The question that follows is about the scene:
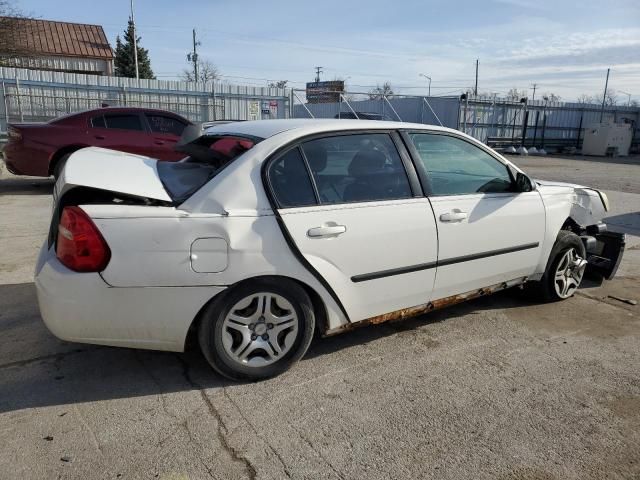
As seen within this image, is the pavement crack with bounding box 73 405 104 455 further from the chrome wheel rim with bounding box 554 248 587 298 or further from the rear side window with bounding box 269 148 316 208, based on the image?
the chrome wheel rim with bounding box 554 248 587 298

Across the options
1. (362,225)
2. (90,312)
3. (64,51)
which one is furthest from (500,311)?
(64,51)

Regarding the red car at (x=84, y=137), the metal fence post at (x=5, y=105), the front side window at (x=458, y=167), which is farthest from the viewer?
the metal fence post at (x=5, y=105)

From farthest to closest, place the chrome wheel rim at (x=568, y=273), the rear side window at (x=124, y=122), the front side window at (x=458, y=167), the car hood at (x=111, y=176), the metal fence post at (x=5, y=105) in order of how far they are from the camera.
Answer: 1. the metal fence post at (x=5, y=105)
2. the rear side window at (x=124, y=122)
3. the chrome wheel rim at (x=568, y=273)
4. the front side window at (x=458, y=167)
5. the car hood at (x=111, y=176)

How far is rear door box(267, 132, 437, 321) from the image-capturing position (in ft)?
10.3

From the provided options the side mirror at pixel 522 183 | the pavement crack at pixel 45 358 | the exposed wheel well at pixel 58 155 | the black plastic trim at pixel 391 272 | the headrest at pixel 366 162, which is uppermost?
the headrest at pixel 366 162

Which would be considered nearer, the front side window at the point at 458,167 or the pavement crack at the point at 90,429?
the pavement crack at the point at 90,429

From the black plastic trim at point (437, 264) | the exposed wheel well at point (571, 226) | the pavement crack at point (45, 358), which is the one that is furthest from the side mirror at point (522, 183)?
the pavement crack at point (45, 358)

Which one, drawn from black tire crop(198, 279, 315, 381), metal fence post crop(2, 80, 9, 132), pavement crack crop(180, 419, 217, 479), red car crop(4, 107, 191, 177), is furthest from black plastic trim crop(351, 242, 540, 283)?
metal fence post crop(2, 80, 9, 132)

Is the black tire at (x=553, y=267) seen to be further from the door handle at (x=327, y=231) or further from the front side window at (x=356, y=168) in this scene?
the door handle at (x=327, y=231)

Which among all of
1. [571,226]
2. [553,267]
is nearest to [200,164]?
[553,267]

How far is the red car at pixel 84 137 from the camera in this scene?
905 cm

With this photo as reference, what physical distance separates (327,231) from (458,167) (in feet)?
4.92

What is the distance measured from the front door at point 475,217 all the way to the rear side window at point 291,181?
36.8 inches

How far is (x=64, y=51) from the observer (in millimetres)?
40531
